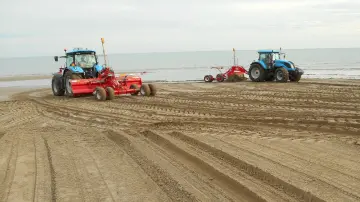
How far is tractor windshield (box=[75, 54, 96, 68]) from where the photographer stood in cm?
1441

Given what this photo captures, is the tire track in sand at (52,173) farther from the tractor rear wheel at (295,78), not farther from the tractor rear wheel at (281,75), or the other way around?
the tractor rear wheel at (295,78)

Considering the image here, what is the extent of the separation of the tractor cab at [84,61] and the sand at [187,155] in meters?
4.74

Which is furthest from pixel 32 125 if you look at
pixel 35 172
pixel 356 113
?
pixel 356 113

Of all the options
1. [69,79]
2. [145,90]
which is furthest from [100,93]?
[69,79]

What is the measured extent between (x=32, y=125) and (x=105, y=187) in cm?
497

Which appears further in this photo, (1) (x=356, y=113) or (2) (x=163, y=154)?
(1) (x=356, y=113)

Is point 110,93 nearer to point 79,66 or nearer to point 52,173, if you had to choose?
point 79,66

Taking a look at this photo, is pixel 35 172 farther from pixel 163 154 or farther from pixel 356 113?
pixel 356 113

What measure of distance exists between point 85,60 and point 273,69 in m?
9.17

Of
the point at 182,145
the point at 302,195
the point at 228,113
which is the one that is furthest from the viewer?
the point at 228,113

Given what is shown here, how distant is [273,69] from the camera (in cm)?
1870

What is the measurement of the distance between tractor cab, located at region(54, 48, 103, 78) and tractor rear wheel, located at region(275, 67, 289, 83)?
27.7 feet

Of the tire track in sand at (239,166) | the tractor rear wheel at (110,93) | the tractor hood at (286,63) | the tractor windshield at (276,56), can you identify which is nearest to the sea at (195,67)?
the tractor rear wheel at (110,93)

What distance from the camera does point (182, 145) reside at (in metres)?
5.94
